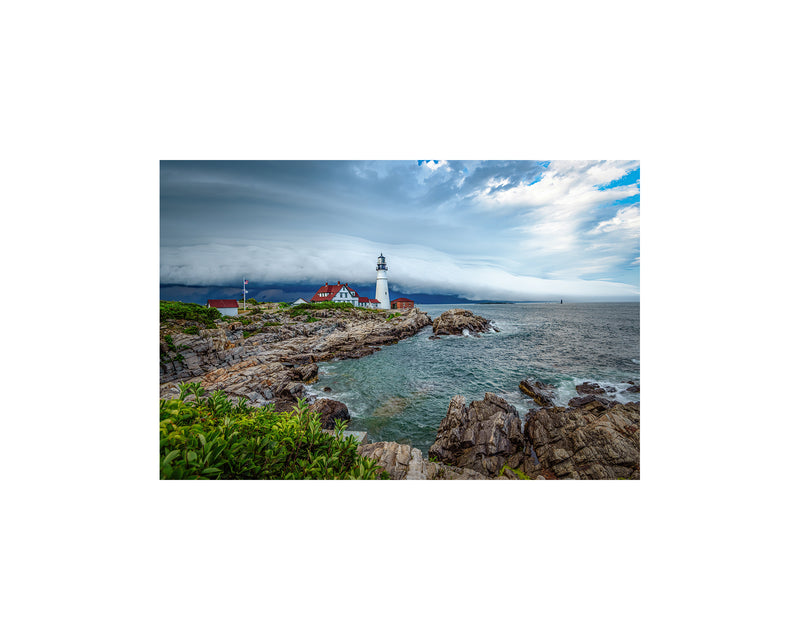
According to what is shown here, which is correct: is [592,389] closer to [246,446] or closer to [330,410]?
[330,410]

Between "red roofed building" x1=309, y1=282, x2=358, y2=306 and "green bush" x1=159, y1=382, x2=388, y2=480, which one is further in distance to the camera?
"red roofed building" x1=309, y1=282, x2=358, y2=306

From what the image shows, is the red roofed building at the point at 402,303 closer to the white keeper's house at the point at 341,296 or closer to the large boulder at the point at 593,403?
the white keeper's house at the point at 341,296

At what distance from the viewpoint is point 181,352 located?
277cm

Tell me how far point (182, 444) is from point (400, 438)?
2.21m

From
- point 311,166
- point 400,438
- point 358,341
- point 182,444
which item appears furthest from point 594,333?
point 182,444

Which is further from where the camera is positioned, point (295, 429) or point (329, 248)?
point (329, 248)

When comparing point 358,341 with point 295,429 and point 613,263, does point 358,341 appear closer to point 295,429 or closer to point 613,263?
point 295,429

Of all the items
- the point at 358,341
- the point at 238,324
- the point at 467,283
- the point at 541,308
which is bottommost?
the point at 358,341

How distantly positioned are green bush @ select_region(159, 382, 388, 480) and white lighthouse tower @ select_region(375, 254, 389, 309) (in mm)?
1720

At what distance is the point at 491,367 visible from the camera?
343cm

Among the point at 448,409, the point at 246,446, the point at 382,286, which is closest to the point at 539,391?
the point at 448,409

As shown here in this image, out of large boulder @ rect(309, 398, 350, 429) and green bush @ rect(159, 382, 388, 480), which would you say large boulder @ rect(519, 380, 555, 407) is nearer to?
green bush @ rect(159, 382, 388, 480)

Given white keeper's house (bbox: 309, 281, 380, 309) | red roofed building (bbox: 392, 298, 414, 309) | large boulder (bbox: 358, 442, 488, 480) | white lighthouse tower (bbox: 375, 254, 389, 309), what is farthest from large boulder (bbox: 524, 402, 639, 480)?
white keeper's house (bbox: 309, 281, 380, 309)

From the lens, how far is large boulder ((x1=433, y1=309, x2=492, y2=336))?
369 cm
